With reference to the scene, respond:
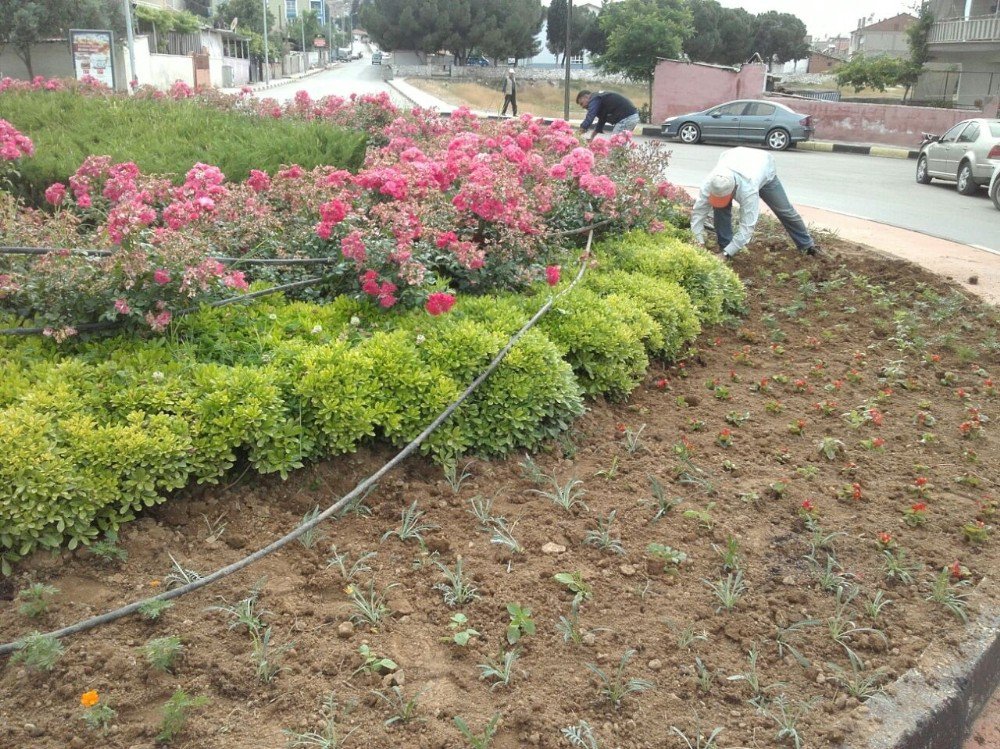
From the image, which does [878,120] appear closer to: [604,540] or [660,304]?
[660,304]

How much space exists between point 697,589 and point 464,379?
1.44 metres

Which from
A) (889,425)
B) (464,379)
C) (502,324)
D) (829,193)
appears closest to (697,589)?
(464,379)

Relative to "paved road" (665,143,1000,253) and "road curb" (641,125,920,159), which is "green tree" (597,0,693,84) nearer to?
"road curb" (641,125,920,159)

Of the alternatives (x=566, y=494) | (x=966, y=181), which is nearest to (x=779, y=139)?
(x=966, y=181)

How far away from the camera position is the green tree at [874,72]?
35.7m

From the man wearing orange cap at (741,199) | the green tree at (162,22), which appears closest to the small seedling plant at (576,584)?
the man wearing orange cap at (741,199)

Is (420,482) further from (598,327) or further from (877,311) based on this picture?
(877,311)

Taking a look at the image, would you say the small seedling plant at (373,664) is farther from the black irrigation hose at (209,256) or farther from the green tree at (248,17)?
the green tree at (248,17)

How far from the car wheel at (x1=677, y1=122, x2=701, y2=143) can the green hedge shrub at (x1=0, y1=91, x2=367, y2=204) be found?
16.1 metres

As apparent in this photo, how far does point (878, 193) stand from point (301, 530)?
1423 centimetres

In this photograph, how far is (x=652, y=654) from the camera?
2.75 m

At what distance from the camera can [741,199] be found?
7367 mm

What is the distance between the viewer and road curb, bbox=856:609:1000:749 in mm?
2479

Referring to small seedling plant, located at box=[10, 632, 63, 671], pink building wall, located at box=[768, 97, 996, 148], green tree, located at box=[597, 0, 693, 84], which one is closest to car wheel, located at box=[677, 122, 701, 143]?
pink building wall, located at box=[768, 97, 996, 148]
